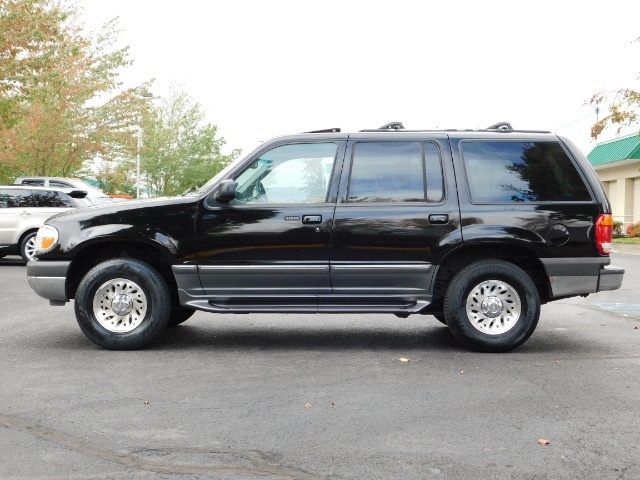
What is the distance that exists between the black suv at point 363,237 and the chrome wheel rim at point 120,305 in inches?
0.5

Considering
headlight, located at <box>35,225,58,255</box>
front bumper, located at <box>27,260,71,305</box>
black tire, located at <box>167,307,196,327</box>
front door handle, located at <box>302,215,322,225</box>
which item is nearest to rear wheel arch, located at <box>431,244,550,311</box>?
front door handle, located at <box>302,215,322,225</box>

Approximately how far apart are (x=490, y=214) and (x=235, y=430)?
3597 millimetres

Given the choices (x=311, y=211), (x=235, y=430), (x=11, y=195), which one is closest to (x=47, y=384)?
(x=235, y=430)

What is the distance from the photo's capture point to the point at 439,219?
761 centimetres

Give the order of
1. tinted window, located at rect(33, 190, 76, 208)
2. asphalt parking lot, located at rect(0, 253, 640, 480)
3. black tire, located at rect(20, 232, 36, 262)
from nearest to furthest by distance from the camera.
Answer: asphalt parking lot, located at rect(0, 253, 640, 480)
black tire, located at rect(20, 232, 36, 262)
tinted window, located at rect(33, 190, 76, 208)

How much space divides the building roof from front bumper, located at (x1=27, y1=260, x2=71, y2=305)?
36.1 meters

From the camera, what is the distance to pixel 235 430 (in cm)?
501

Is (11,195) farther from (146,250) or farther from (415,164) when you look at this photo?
(415,164)

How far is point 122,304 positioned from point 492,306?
3.40 meters

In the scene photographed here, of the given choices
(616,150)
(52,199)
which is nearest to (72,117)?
(52,199)

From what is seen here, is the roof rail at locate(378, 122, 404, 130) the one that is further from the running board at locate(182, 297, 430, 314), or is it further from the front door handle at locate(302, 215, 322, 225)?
the running board at locate(182, 297, 430, 314)

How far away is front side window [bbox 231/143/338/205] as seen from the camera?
7754 millimetres

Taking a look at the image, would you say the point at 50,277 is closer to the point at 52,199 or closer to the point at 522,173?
the point at 522,173

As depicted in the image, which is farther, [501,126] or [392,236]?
[501,126]
